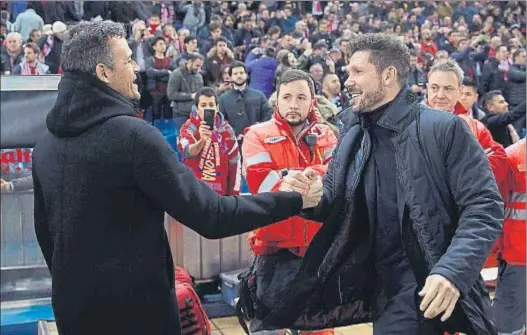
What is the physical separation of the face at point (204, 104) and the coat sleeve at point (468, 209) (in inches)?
163

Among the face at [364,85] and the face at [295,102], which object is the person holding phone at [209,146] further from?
the face at [364,85]

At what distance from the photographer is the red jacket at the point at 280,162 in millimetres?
4352

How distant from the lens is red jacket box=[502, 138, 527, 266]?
196 inches

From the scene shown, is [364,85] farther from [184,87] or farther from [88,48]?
[184,87]

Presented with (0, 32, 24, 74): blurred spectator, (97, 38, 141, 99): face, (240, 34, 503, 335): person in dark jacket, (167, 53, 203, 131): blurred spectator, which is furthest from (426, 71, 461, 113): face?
(0, 32, 24, 74): blurred spectator

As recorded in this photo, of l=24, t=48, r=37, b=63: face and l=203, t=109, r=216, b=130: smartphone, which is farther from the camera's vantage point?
l=24, t=48, r=37, b=63: face

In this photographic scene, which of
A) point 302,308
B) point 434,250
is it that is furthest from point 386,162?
point 302,308

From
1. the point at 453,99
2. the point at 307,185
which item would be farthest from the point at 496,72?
the point at 307,185

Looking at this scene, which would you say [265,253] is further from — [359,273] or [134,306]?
[134,306]

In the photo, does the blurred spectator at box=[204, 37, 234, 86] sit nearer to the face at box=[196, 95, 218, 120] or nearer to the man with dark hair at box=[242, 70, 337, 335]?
the face at box=[196, 95, 218, 120]

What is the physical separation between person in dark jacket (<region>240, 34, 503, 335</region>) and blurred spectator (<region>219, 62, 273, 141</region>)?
208 inches

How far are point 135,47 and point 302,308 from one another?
8.07m

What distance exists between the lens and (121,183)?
2678 millimetres

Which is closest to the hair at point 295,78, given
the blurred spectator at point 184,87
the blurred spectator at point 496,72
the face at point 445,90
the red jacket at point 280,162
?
the red jacket at point 280,162
